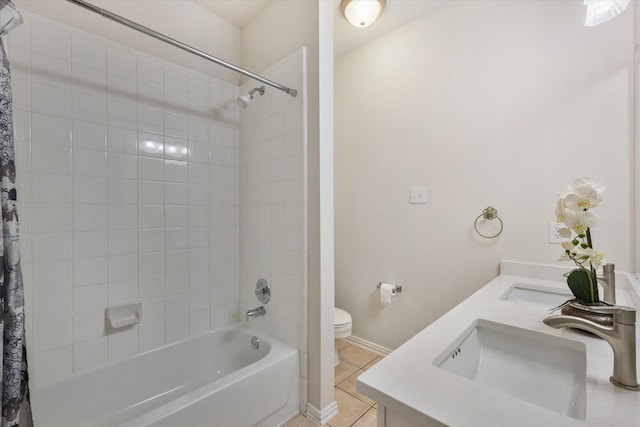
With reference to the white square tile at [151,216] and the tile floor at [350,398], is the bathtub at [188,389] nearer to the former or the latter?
the tile floor at [350,398]

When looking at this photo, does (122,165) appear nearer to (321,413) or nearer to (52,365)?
(52,365)

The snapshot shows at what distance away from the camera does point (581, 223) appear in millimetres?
833

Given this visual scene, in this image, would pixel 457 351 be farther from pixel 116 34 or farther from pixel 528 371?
pixel 116 34

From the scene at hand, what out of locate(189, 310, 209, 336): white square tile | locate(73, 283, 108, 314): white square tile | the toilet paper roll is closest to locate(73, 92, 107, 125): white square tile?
locate(73, 283, 108, 314): white square tile

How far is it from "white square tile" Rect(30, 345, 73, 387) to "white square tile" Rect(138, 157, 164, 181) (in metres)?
0.94

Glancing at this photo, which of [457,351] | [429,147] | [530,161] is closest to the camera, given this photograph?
[457,351]

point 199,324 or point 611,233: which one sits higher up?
point 611,233

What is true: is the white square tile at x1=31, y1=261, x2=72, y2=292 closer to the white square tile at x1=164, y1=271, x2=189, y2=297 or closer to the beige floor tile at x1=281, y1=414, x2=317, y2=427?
the white square tile at x1=164, y1=271, x2=189, y2=297

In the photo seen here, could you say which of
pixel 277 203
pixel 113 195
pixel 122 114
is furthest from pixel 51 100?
pixel 277 203

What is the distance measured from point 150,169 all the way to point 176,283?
0.71 m

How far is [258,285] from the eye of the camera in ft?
6.11

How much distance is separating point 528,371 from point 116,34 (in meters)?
2.41

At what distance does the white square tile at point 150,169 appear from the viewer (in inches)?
64.1

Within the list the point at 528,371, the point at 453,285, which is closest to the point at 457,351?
the point at 528,371
